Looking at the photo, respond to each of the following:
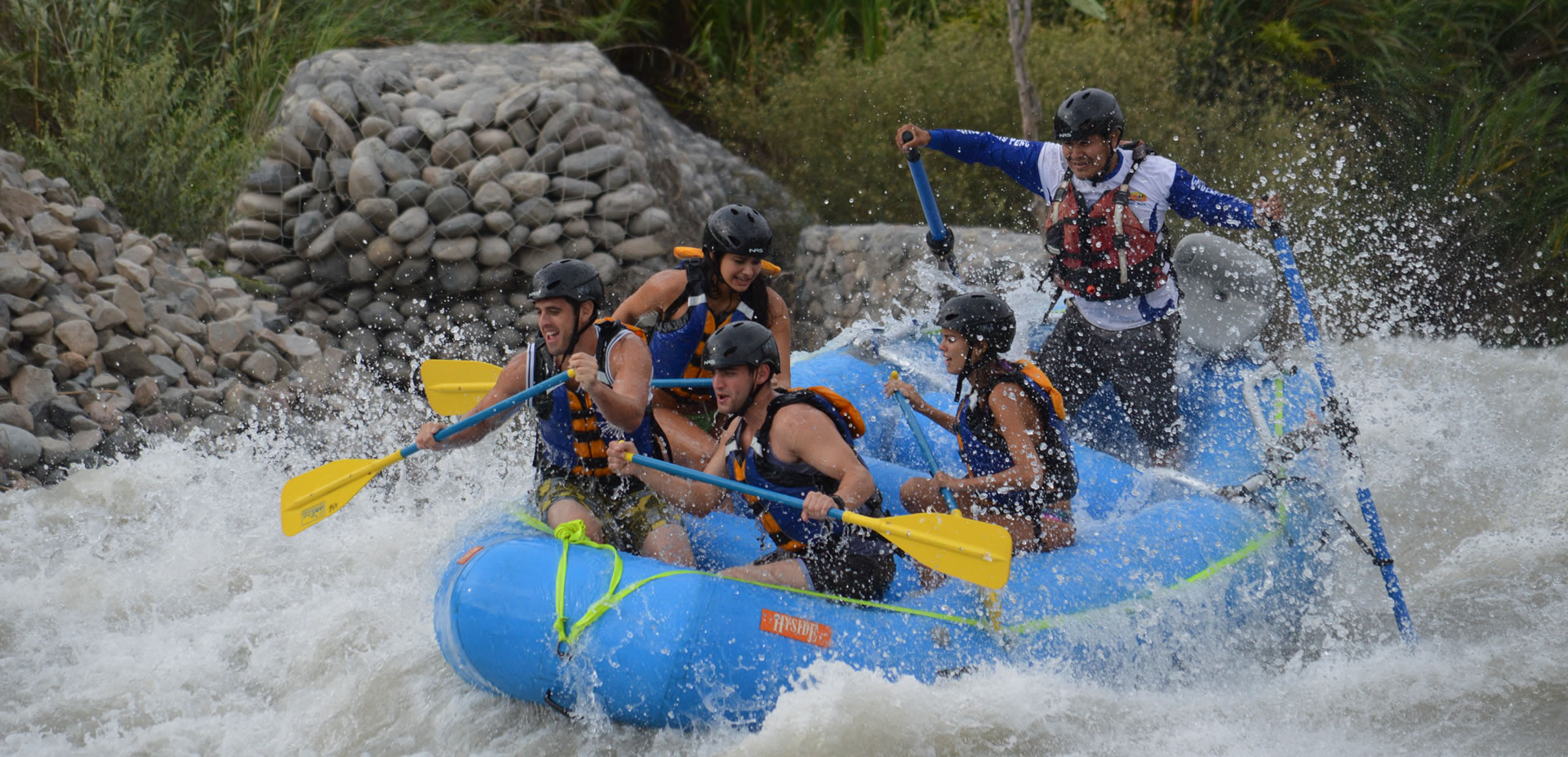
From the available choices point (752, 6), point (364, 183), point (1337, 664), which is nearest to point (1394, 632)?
point (1337, 664)

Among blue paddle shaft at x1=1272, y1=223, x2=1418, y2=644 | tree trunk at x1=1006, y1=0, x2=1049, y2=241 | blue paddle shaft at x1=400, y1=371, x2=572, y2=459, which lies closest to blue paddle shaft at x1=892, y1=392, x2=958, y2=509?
blue paddle shaft at x1=400, y1=371, x2=572, y2=459

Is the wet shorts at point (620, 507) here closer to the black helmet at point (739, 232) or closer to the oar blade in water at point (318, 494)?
the oar blade in water at point (318, 494)

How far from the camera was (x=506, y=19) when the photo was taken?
381 inches

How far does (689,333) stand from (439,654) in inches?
54.7

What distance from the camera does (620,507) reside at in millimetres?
4207

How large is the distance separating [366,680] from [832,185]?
534 cm

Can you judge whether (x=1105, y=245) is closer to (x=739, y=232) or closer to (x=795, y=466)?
(x=739, y=232)

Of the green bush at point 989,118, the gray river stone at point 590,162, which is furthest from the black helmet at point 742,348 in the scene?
the green bush at point 989,118

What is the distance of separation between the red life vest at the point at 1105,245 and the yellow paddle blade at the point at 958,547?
4.97ft

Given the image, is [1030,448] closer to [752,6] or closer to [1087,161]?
[1087,161]

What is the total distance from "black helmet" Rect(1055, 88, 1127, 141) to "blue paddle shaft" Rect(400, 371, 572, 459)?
78.2 inches

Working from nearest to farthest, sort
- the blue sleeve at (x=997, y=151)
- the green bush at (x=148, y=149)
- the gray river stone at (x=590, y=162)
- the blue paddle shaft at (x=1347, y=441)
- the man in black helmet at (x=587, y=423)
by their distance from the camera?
the man in black helmet at (x=587, y=423) < the blue paddle shaft at (x=1347, y=441) < the blue sleeve at (x=997, y=151) < the green bush at (x=148, y=149) < the gray river stone at (x=590, y=162)

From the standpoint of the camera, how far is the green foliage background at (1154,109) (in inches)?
301

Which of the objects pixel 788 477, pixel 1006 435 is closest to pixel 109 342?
pixel 788 477
